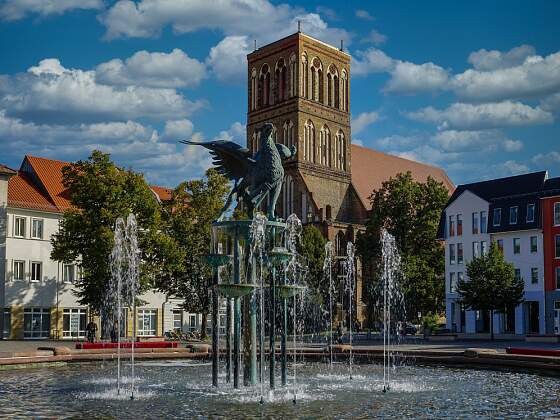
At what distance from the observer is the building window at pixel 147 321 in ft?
216

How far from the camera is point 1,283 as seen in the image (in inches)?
2215

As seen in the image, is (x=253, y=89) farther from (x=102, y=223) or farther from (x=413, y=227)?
(x=102, y=223)

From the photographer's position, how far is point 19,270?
58219mm

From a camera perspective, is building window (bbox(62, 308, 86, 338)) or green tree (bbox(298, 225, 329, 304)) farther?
green tree (bbox(298, 225, 329, 304))

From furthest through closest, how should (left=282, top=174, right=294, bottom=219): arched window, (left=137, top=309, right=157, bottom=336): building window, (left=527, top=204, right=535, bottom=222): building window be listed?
1. (left=282, top=174, right=294, bottom=219): arched window
2. (left=137, top=309, right=157, bottom=336): building window
3. (left=527, top=204, right=535, bottom=222): building window

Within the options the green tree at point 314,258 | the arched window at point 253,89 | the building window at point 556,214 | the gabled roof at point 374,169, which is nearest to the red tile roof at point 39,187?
the green tree at point 314,258

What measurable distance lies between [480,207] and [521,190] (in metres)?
4.14

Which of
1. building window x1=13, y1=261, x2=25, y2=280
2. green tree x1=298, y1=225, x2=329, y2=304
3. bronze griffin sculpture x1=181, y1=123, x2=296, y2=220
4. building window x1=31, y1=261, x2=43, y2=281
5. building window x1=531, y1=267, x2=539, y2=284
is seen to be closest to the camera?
bronze griffin sculpture x1=181, y1=123, x2=296, y2=220

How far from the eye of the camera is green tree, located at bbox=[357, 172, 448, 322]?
221 ft

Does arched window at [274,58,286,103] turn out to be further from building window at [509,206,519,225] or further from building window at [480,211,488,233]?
building window at [509,206,519,225]

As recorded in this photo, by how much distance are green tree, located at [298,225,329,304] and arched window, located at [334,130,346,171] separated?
19.2m

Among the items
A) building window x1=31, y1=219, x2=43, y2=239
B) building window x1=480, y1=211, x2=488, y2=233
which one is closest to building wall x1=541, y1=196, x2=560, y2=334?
building window x1=480, y1=211, x2=488, y2=233

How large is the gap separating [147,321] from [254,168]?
47.6 m

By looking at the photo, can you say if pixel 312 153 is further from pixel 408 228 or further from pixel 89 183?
pixel 89 183
